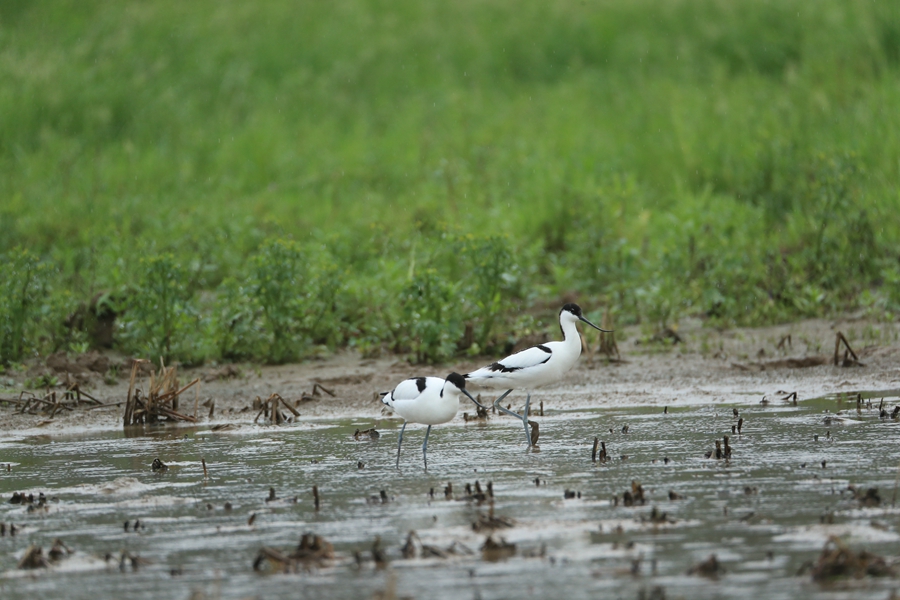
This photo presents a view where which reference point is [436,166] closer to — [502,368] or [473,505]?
[502,368]

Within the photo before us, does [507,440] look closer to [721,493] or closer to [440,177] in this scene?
[721,493]

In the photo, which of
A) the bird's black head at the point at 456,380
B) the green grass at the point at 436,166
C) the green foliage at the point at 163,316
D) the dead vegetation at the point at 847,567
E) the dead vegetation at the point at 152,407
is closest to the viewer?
the dead vegetation at the point at 847,567


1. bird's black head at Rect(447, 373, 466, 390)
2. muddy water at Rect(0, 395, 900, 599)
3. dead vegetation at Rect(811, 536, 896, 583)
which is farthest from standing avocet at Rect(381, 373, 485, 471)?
dead vegetation at Rect(811, 536, 896, 583)

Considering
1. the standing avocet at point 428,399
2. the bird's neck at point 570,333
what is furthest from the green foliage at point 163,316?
the standing avocet at point 428,399

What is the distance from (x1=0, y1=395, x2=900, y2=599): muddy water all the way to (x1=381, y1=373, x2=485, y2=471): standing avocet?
289 millimetres

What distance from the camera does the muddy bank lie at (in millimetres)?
10188

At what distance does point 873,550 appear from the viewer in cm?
532

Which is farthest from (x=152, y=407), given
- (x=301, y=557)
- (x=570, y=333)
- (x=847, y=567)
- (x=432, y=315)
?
(x=847, y=567)

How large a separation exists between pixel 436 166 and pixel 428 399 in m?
11.6

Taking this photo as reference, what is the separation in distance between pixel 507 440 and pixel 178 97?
16.4 m

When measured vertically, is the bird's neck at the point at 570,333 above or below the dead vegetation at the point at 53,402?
above

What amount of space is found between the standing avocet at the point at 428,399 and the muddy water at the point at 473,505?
0.95 feet

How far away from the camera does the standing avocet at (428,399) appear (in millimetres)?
8055

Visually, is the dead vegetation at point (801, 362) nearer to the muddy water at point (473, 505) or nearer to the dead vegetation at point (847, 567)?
the muddy water at point (473, 505)
